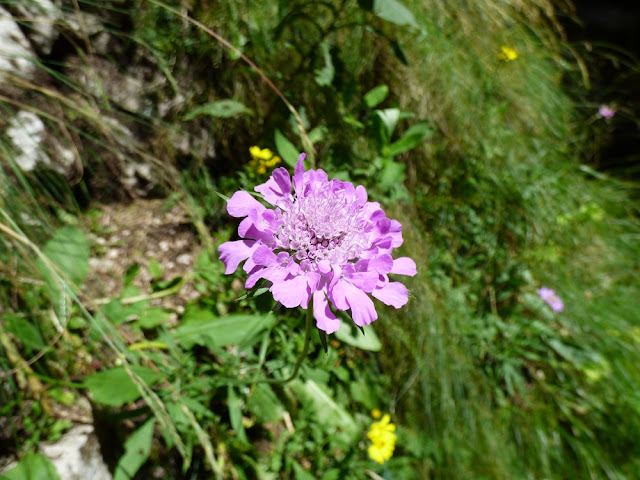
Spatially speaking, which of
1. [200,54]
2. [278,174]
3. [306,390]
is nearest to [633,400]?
[306,390]

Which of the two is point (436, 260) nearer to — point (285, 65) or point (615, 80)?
point (285, 65)

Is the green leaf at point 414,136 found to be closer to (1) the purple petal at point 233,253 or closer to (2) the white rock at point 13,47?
(1) the purple petal at point 233,253

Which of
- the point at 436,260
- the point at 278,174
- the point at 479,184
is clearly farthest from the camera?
the point at 479,184

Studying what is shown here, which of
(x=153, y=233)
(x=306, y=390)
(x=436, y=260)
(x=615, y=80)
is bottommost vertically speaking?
(x=306, y=390)

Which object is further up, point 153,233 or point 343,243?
point 343,243

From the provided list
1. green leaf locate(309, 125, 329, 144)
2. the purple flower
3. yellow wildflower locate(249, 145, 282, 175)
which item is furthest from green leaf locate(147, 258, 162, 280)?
the purple flower

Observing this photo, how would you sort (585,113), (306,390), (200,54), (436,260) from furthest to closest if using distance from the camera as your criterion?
(585,113) → (436,260) → (200,54) → (306,390)

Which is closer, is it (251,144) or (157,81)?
(157,81)
